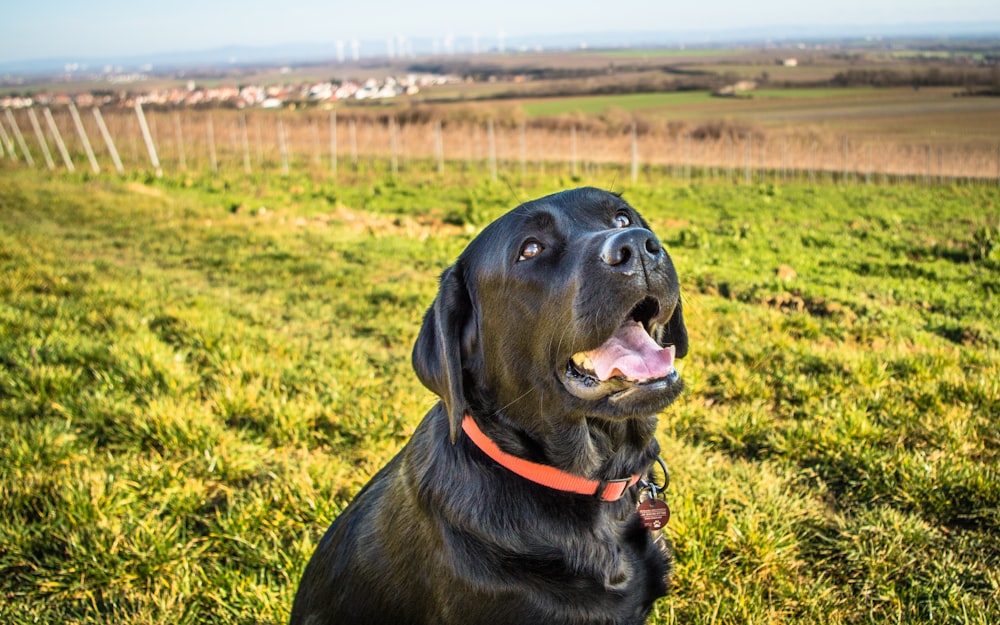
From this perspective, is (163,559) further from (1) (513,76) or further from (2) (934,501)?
(1) (513,76)

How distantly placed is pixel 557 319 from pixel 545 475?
0.49 meters

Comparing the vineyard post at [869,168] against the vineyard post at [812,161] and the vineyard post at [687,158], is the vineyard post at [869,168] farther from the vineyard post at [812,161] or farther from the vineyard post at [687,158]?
the vineyard post at [687,158]

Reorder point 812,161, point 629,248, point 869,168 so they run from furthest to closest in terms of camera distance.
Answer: point 812,161 → point 869,168 → point 629,248

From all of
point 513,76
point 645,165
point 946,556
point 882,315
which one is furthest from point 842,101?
point 513,76

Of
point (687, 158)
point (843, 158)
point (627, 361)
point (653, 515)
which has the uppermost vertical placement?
point (627, 361)

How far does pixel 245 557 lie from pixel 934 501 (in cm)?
337

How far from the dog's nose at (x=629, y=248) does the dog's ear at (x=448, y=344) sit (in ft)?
1.91

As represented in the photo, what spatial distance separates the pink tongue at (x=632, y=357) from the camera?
2131 millimetres

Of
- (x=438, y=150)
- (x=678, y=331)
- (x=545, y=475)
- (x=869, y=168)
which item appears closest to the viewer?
(x=545, y=475)

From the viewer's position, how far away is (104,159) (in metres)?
31.2

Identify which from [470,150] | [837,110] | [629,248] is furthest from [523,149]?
[629,248]

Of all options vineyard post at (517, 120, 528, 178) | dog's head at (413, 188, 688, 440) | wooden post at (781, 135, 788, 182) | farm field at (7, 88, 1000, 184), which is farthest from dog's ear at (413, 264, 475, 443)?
wooden post at (781, 135, 788, 182)

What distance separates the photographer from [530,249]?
229 centimetres

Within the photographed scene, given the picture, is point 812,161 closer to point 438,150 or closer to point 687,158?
point 687,158
